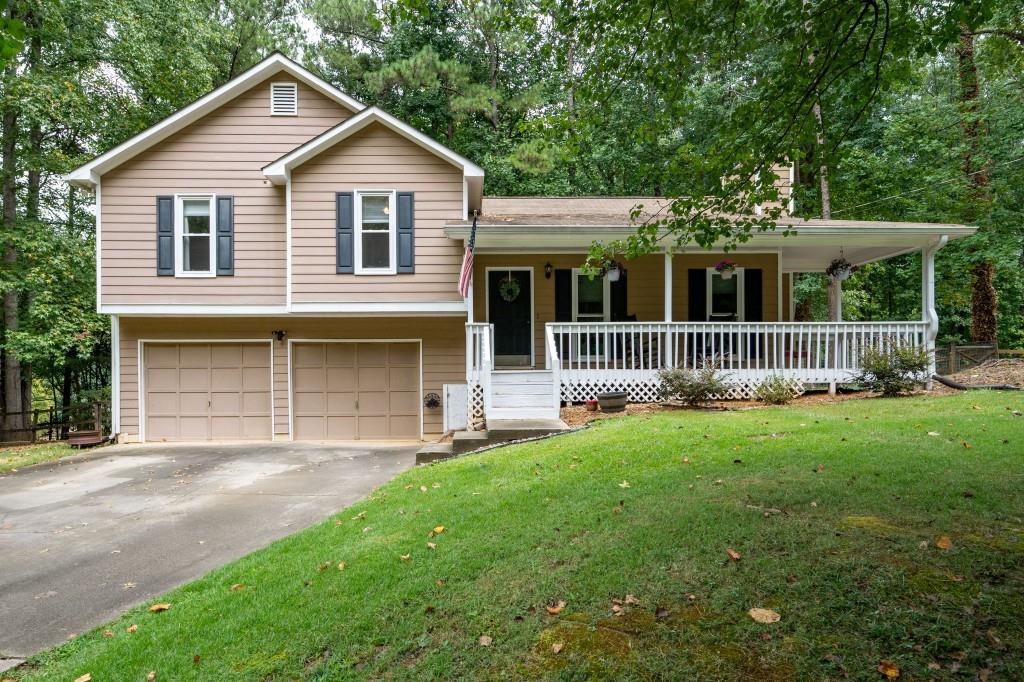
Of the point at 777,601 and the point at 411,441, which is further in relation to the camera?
the point at 411,441

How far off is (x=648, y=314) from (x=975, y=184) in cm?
1220

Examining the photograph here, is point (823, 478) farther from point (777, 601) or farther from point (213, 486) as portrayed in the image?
point (213, 486)

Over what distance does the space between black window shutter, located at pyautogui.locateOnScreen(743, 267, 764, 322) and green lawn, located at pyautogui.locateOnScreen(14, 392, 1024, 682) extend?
25.7 ft

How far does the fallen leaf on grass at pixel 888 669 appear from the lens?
2.57 metres

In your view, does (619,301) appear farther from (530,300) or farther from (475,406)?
(475,406)

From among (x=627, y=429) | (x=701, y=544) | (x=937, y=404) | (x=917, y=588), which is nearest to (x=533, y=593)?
(x=701, y=544)

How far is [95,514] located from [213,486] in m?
1.39

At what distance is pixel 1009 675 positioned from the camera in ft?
8.30

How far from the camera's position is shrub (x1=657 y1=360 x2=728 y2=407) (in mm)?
9625

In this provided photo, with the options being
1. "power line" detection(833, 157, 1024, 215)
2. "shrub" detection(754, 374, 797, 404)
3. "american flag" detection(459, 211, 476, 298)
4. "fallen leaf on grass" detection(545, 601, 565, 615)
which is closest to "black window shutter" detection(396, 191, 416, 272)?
"american flag" detection(459, 211, 476, 298)

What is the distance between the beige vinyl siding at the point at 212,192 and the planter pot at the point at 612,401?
22.2ft

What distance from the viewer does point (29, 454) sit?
1162 cm

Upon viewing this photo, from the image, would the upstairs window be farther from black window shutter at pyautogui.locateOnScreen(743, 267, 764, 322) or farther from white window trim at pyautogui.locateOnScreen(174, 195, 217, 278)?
black window shutter at pyautogui.locateOnScreen(743, 267, 764, 322)

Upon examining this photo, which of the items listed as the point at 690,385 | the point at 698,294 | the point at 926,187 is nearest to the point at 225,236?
the point at 690,385
